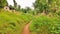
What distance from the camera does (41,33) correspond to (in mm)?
15914

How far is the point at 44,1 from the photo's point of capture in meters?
46.9

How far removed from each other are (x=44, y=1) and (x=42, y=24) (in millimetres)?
29889

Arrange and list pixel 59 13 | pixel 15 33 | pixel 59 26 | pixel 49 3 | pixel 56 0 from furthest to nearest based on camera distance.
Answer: pixel 49 3
pixel 56 0
pixel 59 13
pixel 59 26
pixel 15 33

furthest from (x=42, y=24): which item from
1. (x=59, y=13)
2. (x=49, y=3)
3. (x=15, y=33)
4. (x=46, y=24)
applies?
(x=49, y=3)

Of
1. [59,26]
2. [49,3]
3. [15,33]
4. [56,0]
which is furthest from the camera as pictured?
[49,3]

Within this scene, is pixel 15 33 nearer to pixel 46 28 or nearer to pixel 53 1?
pixel 46 28

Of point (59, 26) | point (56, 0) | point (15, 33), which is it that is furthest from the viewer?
point (56, 0)

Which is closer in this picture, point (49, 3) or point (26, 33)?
point (26, 33)

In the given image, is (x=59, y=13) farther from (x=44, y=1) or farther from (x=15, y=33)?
(x=44, y=1)

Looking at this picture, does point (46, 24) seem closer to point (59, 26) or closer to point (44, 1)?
point (59, 26)

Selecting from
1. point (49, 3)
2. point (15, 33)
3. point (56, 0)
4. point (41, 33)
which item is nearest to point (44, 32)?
point (41, 33)

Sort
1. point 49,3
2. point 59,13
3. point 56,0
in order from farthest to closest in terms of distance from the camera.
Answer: point 49,3, point 56,0, point 59,13

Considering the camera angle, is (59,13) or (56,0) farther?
(56,0)

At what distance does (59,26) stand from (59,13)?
40.4 ft
